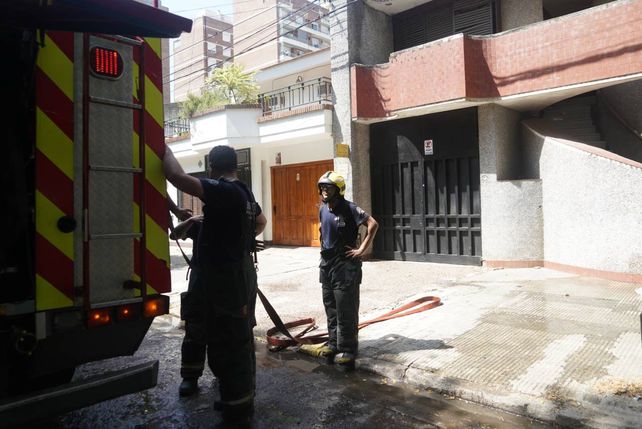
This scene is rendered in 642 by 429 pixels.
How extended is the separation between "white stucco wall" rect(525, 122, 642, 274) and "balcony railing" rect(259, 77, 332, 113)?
662 cm

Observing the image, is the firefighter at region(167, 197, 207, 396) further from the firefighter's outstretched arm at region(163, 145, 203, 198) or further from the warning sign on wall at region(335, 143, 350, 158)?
the warning sign on wall at region(335, 143, 350, 158)

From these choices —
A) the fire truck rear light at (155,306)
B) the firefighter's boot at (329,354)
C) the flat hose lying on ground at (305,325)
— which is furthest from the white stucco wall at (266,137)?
the fire truck rear light at (155,306)

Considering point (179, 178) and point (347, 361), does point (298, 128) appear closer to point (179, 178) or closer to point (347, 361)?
point (347, 361)

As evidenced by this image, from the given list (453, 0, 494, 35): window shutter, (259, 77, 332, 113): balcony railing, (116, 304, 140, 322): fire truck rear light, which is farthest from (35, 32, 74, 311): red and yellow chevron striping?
(259, 77, 332, 113): balcony railing

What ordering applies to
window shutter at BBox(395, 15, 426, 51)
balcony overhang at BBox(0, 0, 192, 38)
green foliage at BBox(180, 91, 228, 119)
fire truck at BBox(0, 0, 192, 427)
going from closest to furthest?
balcony overhang at BBox(0, 0, 192, 38) < fire truck at BBox(0, 0, 192, 427) < window shutter at BBox(395, 15, 426, 51) < green foliage at BBox(180, 91, 228, 119)

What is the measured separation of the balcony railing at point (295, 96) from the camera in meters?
13.2

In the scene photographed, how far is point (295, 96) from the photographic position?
48.1 ft

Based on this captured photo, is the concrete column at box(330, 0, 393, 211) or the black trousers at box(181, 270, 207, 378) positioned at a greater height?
the concrete column at box(330, 0, 393, 211)

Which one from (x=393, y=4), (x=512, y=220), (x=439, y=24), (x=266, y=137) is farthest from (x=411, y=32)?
(x=512, y=220)

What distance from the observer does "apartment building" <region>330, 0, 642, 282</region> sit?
289 inches

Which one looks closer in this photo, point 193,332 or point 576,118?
point 193,332

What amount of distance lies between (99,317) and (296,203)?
35.2ft

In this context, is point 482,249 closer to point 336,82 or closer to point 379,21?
point 336,82

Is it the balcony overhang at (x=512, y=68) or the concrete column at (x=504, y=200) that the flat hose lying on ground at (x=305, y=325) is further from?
the balcony overhang at (x=512, y=68)
